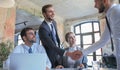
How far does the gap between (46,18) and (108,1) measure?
981 mm

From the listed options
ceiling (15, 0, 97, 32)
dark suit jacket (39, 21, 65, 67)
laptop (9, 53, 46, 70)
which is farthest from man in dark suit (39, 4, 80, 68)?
ceiling (15, 0, 97, 32)

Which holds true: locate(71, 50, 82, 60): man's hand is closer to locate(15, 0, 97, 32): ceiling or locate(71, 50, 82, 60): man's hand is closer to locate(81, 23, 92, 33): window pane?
locate(15, 0, 97, 32): ceiling

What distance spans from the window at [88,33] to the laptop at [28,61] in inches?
229

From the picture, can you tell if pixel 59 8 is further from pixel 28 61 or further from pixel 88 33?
pixel 28 61

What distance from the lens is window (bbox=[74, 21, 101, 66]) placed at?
6605mm

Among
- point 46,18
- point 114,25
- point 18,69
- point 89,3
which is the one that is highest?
point 89,3

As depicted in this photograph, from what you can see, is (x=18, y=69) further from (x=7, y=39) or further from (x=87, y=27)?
(x=87, y=27)

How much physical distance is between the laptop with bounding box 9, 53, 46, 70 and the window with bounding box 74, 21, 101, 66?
19.1 feet

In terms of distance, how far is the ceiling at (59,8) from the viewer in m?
5.34

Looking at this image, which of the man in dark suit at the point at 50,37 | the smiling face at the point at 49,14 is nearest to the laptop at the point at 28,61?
the man in dark suit at the point at 50,37

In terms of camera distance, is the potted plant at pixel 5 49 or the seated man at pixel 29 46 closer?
the seated man at pixel 29 46

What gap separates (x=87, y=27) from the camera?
7.06 metres

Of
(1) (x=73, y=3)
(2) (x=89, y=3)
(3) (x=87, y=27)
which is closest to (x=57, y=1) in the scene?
(1) (x=73, y=3)

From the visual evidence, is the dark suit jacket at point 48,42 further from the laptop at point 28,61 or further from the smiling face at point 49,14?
the laptop at point 28,61
